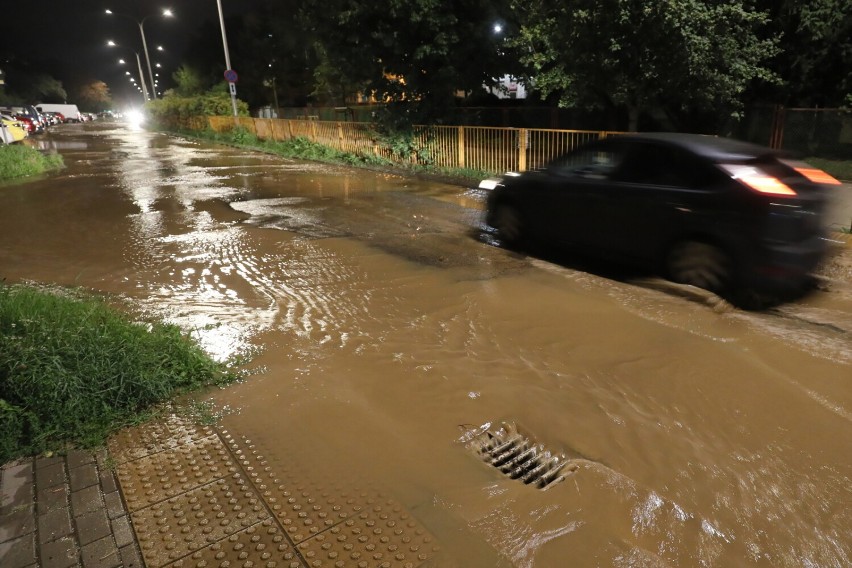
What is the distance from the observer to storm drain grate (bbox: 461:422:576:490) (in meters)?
3.06

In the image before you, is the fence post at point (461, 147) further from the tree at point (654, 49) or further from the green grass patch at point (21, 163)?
the green grass patch at point (21, 163)

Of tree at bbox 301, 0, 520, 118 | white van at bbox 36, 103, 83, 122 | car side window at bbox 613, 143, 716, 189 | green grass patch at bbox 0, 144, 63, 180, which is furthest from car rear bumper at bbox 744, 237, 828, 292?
white van at bbox 36, 103, 83, 122

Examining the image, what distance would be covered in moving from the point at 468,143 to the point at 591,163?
9.68 meters


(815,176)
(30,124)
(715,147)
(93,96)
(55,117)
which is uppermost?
(93,96)

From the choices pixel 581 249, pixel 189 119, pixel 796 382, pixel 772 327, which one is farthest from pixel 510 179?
pixel 189 119

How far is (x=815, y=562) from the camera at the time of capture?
242 cm

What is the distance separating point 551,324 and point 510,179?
3.03 m

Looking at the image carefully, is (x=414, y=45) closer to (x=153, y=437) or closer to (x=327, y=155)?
(x=327, y=155)

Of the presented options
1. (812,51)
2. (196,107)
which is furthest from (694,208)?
(196,107)

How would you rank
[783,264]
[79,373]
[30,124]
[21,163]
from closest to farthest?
1. [79,373]
2. [783,264]
3. [21,163]
4. [30,124]

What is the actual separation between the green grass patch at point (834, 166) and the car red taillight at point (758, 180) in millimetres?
10210

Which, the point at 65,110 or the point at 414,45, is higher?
the point at 414,45

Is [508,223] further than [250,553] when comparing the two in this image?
Yes

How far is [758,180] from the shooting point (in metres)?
4.91
